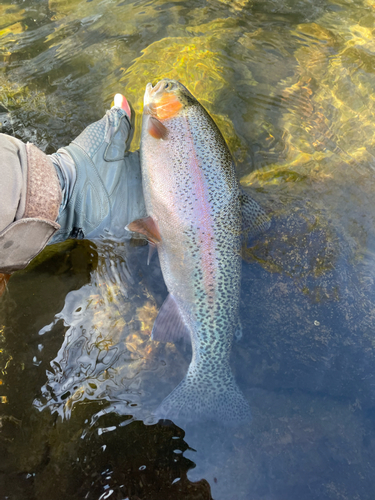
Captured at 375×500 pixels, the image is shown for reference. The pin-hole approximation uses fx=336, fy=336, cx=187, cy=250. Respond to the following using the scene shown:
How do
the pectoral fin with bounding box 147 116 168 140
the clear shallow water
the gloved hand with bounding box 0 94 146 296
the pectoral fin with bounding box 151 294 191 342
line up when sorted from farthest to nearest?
the pectoral fin with bounding box 147 116 168 140 → the pectoral fin with bounding box 151 294 191 342 → the clear shallow water → the gloved hand with bounding box 0 94 146 296

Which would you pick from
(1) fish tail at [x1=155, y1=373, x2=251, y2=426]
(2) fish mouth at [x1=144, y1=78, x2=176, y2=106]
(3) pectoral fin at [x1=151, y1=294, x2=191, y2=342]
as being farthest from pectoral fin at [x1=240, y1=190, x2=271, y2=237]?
(1) fish tail at [x1=155, y1=373, x2=251, y2=426]

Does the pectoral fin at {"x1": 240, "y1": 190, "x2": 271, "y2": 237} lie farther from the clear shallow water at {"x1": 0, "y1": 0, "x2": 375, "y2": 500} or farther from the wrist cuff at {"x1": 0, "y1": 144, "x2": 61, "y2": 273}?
the wrist cuff at {"x1": 0, "y1": 144, "x2": 61, "y2": 273}

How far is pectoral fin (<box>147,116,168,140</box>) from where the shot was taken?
7.23 ft

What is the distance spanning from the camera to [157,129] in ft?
7.26

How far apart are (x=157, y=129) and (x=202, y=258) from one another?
91cm

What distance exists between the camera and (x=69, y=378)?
2.17m

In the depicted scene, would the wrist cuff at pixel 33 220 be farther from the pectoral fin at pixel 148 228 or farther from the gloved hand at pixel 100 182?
the pectoral fin at pixel 148 228

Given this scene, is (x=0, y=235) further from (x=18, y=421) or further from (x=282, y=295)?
(x=282, y=295)

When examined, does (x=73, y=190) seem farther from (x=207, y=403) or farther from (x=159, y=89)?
(x=207, y=403)

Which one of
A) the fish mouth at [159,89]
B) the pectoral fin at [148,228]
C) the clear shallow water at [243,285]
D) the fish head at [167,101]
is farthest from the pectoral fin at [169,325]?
the fish mouth at [159,89]

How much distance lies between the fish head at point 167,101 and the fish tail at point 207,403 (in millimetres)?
1719

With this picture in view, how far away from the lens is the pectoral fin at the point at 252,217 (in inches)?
88.4

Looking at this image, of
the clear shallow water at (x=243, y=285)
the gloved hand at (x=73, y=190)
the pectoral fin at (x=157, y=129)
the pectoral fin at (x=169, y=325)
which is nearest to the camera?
the gloved hand at (x=73, y=190)

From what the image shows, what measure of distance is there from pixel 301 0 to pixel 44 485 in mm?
4554
